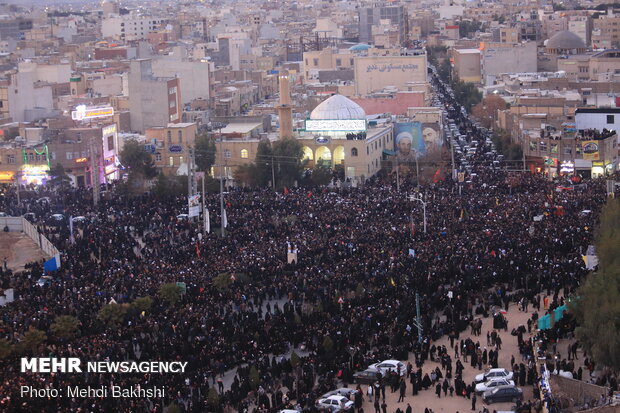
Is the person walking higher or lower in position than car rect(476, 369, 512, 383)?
lower

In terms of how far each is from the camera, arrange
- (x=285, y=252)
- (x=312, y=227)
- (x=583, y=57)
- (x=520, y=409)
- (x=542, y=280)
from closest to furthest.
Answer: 1. (x=520, y=409)
2. (x=542, y=280)
3. (x=285, y=252)
4. (x=312, y=227)
5. (x=583, y=57)

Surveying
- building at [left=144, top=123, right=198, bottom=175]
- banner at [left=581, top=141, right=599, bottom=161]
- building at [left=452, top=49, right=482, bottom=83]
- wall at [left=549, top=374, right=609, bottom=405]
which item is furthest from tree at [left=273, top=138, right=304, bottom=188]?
building at [left=452, top=49, right=482, bottom=83]

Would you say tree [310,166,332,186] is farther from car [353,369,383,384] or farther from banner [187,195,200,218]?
car [353,369,383,384]

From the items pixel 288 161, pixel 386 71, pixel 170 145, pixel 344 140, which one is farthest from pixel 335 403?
pixel 386 71

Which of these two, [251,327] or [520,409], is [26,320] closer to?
[251,327]

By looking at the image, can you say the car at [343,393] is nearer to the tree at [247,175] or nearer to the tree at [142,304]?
the tree at [142,304]

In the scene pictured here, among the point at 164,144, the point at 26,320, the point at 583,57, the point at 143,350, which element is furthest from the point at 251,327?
the point at 583,57
